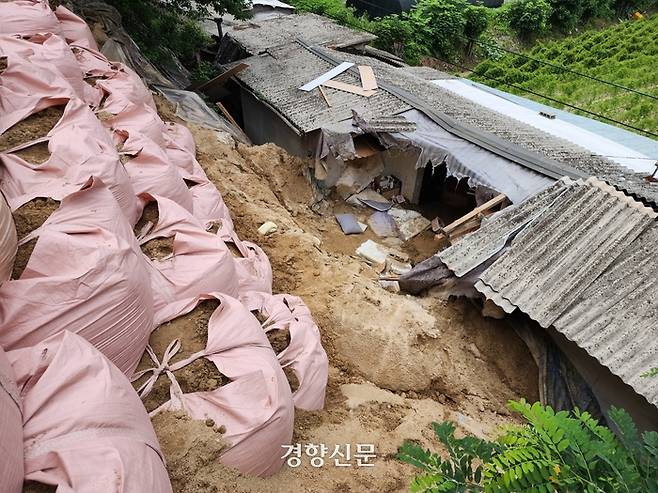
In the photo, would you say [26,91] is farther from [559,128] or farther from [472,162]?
[559,128]

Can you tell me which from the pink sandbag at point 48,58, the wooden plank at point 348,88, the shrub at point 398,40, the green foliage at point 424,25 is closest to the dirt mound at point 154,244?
the pink sandbag at point 48,58

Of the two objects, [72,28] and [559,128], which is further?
[559,128]

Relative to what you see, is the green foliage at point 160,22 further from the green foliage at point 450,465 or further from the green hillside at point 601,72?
the green foliage at point 450,465

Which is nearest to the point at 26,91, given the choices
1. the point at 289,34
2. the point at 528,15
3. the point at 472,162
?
the point at 472,162

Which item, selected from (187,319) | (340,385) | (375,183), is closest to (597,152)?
(375,183)

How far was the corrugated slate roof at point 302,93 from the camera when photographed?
8.48 m

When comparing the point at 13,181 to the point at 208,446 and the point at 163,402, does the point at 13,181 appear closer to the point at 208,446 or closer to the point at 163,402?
the point at 163,402

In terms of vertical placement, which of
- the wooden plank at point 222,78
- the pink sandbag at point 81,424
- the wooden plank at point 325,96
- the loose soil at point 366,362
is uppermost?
the pink sandbag at point 81,424

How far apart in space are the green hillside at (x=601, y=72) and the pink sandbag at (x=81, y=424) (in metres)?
12.3

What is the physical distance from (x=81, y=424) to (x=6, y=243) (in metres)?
1.19

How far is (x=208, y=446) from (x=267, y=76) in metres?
8.95

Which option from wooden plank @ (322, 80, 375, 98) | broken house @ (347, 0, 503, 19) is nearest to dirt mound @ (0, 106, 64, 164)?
wooden plank @ (322, 80, 375, 98)

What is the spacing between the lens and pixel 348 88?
9195mm

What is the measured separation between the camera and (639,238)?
488 centimetres
